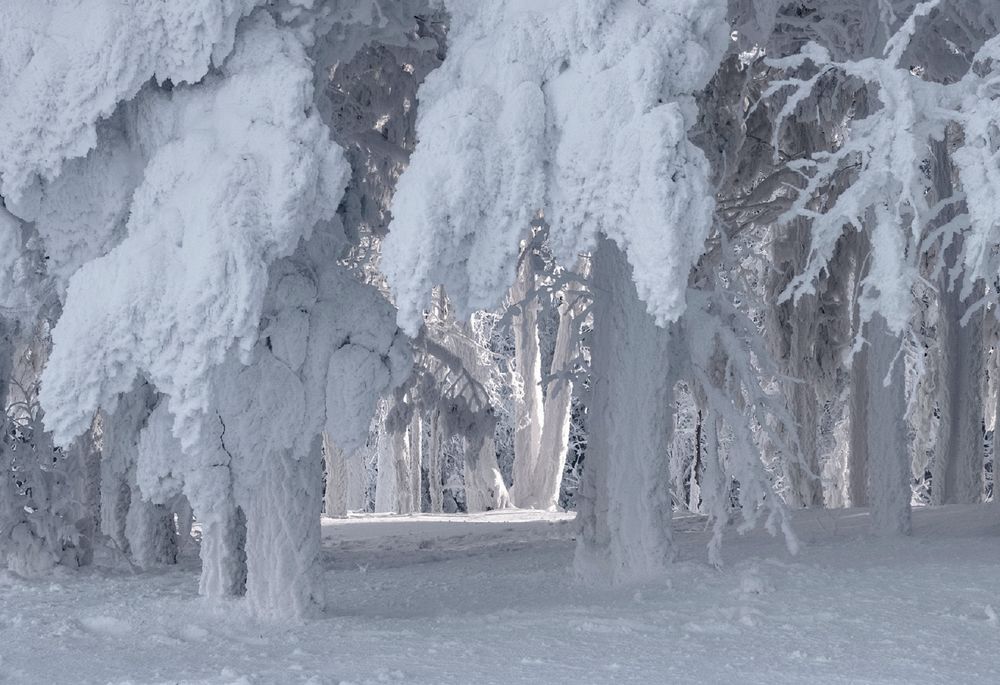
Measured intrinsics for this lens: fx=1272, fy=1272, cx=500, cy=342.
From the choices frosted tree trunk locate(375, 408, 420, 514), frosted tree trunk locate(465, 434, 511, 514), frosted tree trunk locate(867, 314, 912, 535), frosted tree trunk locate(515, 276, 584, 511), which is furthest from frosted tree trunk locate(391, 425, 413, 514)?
frosted tree trunk locate(867, 314, 912, 535)

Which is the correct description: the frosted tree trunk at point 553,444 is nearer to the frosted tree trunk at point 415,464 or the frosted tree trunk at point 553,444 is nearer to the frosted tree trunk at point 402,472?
the frosted tree trunk at point 402,472

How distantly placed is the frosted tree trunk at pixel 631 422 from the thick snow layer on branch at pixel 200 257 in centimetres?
272

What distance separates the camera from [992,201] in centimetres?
740

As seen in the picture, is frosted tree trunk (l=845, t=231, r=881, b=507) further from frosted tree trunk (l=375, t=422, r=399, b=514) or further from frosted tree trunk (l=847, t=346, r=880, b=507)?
frosted tree trunk (l=375, t=422, r=399, b=514)

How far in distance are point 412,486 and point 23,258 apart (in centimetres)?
1865

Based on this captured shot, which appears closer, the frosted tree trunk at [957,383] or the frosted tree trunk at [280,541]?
the frosted tree trunk at [280,541]

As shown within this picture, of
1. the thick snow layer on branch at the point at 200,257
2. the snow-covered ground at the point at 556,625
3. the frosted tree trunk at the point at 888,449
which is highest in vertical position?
the thick snow layer on branch at the point at 200,257

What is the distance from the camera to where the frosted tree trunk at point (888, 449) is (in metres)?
11.2

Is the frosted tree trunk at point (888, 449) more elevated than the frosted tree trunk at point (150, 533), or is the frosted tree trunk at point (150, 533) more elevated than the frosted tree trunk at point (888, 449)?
the frosted tree trunk at point (888, 449)

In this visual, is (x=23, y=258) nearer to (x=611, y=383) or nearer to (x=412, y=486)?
(x=611, y=383)

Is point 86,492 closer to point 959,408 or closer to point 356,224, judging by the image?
point 356,224

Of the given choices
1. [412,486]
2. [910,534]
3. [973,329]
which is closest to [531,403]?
[412,486]

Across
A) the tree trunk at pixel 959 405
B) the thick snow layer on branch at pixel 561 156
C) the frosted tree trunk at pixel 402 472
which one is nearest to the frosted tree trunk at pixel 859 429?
the tree trunk at pixel 959 405

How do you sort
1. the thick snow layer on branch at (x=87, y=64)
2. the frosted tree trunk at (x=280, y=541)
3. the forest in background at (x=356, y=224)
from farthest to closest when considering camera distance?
the frosted tree trunk at (x=280, y=541) < the thick snow layer on branch at (x=87, y=64) < the forest in background at (x=356, y=224)
